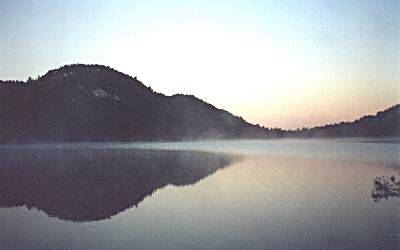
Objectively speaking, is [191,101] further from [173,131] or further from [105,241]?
[105,241]

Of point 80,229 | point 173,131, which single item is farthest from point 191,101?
point 80,229

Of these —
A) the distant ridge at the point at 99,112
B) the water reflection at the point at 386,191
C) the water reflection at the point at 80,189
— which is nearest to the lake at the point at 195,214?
the water reflection at the point at 80,189

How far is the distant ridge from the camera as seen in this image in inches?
1165

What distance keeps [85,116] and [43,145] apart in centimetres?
496

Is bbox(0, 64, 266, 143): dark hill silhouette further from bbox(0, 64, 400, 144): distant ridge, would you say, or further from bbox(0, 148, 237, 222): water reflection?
bbox(0, 148, 237, 222): water reflection

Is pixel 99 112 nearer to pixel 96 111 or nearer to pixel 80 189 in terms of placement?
pixel 96 111

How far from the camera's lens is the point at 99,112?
41.0 metres

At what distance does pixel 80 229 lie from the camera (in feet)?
20.3

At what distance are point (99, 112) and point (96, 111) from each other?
0.35m

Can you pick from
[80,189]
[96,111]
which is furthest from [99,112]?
[80,189]

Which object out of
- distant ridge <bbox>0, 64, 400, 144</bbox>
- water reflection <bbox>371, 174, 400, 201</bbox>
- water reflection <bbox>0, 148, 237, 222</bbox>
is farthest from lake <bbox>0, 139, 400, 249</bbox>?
distant ridge <bbox>0, 64, 400, 144</bbox>

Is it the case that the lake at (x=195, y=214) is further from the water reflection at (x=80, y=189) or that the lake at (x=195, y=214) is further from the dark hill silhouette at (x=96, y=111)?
the dark hill silhouette at (x=96, y=111)

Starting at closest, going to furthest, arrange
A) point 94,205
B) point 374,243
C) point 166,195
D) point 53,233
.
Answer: point 374,243 < point 53,233 < point 94,205 < point 166,195

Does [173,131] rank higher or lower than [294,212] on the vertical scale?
higher
